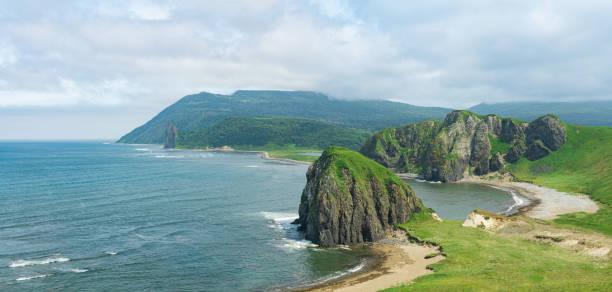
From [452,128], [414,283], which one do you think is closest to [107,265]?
[414,283]

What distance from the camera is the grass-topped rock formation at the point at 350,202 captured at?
71750 millimetres

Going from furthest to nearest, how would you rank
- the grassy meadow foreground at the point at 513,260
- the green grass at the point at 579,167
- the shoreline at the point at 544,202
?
the green grass at the point at 579,167 < the shoreline at the point at 544,202 < the grassy meadow foreground at the point at 513,260

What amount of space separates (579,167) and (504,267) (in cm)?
15099

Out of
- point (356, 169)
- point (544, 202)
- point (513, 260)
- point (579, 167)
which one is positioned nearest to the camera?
point (513, 260)

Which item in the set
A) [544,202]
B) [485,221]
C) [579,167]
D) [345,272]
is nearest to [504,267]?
[345,272]

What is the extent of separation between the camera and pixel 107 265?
57750 millimetres

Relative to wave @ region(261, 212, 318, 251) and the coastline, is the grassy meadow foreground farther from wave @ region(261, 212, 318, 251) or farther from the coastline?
wave @ region(261, 212, 318, 251)

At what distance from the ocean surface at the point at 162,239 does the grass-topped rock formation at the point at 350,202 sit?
4.45 meters

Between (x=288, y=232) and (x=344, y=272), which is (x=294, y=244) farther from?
(x=344, y=272)

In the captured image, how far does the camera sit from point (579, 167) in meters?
166

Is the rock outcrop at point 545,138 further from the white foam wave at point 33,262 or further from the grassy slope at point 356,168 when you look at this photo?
the white foam wave at point 33,262

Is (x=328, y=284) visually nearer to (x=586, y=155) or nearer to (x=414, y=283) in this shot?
(x=414, y=283)

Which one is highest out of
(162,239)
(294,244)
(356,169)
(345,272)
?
(356,169)

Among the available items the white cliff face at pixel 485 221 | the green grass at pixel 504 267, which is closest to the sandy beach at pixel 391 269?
the green grass at pixel 504 267
